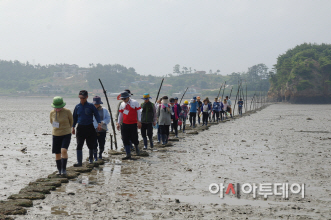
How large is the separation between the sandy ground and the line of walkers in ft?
2.13

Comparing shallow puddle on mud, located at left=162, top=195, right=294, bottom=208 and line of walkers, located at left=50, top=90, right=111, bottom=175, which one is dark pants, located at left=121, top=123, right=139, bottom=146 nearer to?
line of walkers, located at left=50, top=90, right=111, bottom=175

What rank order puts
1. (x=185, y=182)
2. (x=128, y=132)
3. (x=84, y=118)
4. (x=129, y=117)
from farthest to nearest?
(x=128, y=132)
(x=129, y=117)
(x=84, y=118)
(x=185, y=182)

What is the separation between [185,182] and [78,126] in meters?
2.93

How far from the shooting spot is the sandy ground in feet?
18.2

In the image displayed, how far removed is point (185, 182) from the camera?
7559 mm

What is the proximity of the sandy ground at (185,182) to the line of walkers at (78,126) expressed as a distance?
65 cm

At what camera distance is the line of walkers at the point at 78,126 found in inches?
306

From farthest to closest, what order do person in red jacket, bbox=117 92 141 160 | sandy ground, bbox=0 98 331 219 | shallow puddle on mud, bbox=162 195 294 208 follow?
person in red jacket, bbox=117 92 141 160, shallow puddle on mud, bbox=162 195 294 208, sandy ground, bbox=0 98 331 219

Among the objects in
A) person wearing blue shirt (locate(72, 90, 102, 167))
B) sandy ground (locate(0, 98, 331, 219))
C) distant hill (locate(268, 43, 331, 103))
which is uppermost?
distant hill (locate(268, 43, 331, 103))

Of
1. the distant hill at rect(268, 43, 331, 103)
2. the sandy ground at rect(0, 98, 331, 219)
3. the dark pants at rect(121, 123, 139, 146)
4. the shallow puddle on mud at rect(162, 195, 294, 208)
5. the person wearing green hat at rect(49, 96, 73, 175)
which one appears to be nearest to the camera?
the sandy ground at rect(0, 98, 331, 219)

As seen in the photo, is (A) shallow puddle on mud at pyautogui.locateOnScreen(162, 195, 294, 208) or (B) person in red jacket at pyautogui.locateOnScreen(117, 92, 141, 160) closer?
(A) shallow puddle on mud at pyautogui.locateOnScreen(162, 195, 294, 208)

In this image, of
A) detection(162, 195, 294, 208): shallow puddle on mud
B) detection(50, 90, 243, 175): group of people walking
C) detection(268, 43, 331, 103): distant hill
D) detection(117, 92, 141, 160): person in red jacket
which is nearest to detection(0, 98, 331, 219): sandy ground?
detection(162, 195, 294, 208): shallow puddle on mud

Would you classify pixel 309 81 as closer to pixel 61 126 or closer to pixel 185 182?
pixel 185 182

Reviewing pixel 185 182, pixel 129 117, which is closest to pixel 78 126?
pixel 129 117
